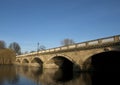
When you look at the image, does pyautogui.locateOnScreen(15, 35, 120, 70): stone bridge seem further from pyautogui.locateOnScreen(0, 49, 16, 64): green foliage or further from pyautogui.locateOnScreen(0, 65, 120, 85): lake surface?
pyautogui.locateOnScreen(0, 49, 16, 64): green foliage

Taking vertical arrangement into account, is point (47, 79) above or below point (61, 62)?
below

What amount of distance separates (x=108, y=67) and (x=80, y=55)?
580cm

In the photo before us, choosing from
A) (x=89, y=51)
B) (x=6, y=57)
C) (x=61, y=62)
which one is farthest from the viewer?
(x=6, y=57)

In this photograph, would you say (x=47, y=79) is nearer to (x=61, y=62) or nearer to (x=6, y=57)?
(x=61, y=62)

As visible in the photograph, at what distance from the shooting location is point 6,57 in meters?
104

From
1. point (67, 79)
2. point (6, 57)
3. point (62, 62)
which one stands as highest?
point (6, 57)

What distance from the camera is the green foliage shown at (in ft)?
331

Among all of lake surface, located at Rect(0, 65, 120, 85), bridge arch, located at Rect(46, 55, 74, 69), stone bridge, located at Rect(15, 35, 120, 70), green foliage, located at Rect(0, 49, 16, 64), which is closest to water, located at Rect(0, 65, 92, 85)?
lake surface, located at Rect(0, 65, 120, 85)

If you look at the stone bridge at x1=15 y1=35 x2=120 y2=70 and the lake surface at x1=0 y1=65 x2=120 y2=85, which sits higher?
the stone bridge at x1=15 y1=35 x2=120 y2=70

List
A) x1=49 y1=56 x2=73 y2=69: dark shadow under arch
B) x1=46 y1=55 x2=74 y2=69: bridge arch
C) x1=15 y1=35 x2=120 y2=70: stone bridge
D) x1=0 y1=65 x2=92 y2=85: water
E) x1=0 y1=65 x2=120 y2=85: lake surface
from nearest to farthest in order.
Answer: x1=0 y1=65 x2=120 y2=85: lake surface
x1=0 y1=65 x2=92 y2=85: water
x1=15 y1=35 x2=120 y2=70: stone bridge
x1=46 y1=55 x2=74 y2=69: bridge arch
x1=49 y1=56 x2=73 y2=69: dark shadow under arch

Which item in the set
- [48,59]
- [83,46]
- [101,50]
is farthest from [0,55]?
[101,50]

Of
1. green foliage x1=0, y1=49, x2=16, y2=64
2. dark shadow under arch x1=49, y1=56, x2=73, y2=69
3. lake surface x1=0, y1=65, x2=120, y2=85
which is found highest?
green foliage x1=0, y1=49, x2=16, y2=64

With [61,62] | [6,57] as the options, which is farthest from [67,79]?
[6,57]

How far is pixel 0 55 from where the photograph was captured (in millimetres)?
99938
